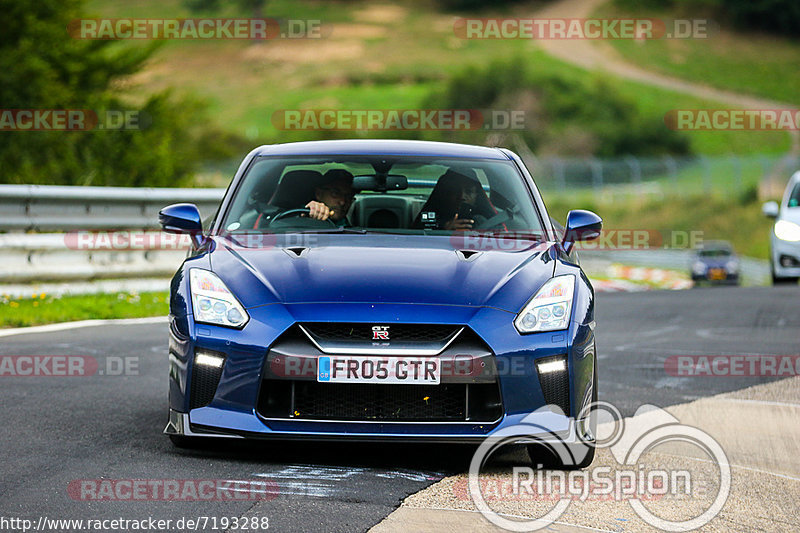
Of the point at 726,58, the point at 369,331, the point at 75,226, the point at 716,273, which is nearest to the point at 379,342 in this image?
the point at 369,331

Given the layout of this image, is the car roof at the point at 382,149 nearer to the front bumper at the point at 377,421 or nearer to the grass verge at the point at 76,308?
the front bumper at the point at 377,421

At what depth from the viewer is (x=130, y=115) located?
27766 millimetres

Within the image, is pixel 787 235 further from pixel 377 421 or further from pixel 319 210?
pixel 377 421

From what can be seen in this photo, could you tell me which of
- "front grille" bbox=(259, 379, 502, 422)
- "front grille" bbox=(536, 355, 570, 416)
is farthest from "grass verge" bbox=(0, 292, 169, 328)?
"front grille" bbox=(536, 355, 570, 416)

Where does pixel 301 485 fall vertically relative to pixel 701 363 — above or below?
above

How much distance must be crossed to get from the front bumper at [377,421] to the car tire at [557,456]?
0.09 metres

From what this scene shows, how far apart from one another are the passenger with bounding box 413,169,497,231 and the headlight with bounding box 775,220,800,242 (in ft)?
39.1

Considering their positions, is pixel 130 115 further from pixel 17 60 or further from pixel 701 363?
pixel 701 363

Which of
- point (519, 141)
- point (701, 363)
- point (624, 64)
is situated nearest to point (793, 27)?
point (624, 64)

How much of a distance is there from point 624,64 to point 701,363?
103 meters

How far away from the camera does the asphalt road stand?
4703mm

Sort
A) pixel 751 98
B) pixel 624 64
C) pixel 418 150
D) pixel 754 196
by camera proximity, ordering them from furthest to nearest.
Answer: pixel 624 64
pixel 751 98
pixel 754 196
pixel 418 150

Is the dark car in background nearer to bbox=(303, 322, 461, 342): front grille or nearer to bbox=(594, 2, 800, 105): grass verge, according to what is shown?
bbox=(303, 322, 461, 342): front grille

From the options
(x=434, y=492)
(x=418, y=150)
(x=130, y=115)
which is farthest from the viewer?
(x=130, y=115)
